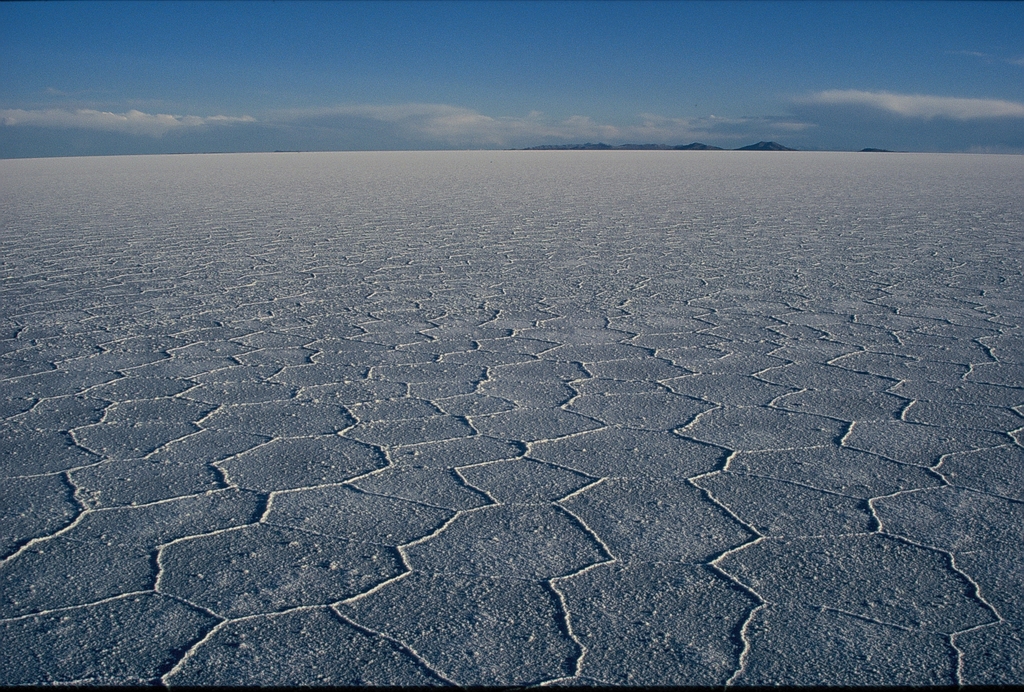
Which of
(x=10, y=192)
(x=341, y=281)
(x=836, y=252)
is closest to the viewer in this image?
(x=341, y=281)

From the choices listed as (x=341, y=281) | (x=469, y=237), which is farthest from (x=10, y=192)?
(x=341, y=281)

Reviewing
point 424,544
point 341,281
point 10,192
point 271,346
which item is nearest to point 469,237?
point 341,281

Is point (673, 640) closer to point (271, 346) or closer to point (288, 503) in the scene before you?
point (288, 503)

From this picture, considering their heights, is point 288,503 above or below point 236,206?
above

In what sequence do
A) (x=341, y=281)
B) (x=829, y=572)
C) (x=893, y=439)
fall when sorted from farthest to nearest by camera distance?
(x=341, y=281)
(x=893, y=439)
(x=829, y=572)

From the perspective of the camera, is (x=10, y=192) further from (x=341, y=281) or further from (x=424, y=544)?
(x=424, y=544)

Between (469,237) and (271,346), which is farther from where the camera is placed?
(469,237)
